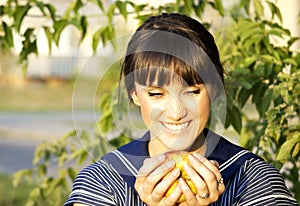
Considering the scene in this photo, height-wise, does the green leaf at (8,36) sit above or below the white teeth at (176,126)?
below

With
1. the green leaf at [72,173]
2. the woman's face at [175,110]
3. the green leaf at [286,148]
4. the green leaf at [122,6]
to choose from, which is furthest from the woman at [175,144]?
the green leaf at [72,173]

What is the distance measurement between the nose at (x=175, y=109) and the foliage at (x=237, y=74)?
614mm

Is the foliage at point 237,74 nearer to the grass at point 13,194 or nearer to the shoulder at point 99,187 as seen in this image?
the shoulder at point 99,187

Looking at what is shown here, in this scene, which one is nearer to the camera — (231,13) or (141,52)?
(141,52)

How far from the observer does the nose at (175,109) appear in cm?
157

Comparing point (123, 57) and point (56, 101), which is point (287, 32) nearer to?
point (123, 57)

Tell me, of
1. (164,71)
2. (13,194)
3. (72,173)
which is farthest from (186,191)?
(13,194)

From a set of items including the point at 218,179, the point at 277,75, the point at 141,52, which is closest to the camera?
the point at 218,179

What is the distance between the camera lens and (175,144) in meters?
1.63

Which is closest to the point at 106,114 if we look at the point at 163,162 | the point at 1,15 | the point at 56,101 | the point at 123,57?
the point at 1,15

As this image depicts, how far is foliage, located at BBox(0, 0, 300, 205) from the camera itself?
224cm

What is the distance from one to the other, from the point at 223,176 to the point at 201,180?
9.2 inches

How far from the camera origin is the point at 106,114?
8.55 feet

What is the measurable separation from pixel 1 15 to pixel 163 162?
135 centimetres
